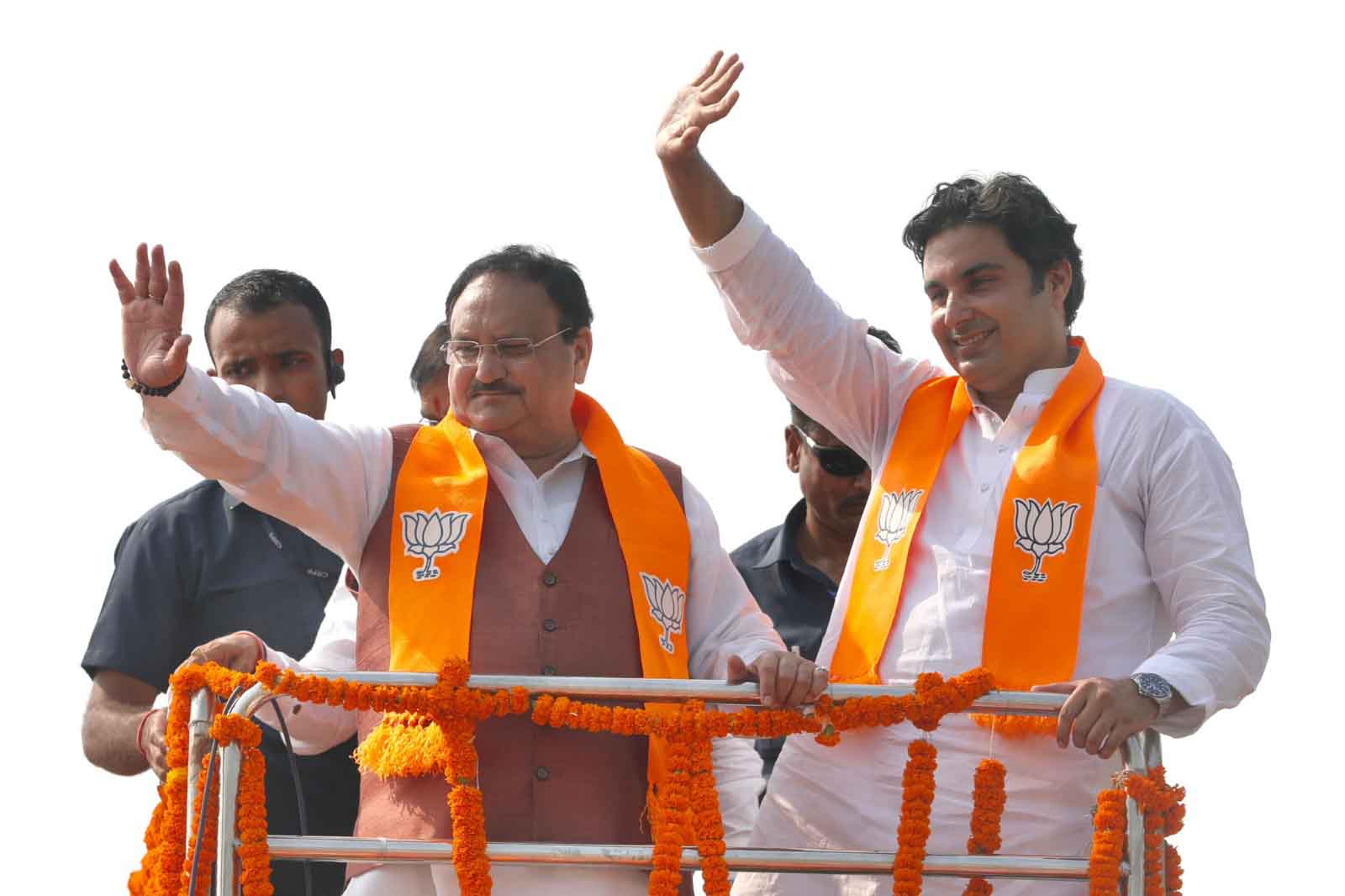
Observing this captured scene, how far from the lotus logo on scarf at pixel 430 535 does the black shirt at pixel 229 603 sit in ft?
2.95

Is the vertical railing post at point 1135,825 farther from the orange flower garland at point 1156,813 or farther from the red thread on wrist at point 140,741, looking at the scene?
the red thread on wrist at point 140,741

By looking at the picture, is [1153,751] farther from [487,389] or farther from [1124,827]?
[487,389]

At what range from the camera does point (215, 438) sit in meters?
5.11

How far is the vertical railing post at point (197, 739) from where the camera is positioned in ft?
15.8

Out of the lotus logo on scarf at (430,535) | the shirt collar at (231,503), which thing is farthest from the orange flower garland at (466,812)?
the shirt collar at (231,503)

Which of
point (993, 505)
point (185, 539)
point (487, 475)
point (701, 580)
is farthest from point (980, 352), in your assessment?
point (185, 539)

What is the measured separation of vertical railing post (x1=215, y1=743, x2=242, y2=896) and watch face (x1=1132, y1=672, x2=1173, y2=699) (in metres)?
2.14

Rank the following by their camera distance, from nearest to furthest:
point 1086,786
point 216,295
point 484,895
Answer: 1. point 484,895
2. point 1086,786
3. point 216,295

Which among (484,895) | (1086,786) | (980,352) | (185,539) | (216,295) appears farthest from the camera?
(216,295)

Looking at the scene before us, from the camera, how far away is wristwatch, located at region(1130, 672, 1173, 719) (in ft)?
16.4

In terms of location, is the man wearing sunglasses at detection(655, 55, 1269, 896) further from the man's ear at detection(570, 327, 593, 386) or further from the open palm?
the man's ear at detection(570, 327, 593, 386)

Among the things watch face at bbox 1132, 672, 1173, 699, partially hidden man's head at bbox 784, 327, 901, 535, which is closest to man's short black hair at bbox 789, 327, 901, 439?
partially hidden man's head at bbox 784, 327, 901, 535

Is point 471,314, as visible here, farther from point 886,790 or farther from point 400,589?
point 886,790

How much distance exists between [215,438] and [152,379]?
0.23m
